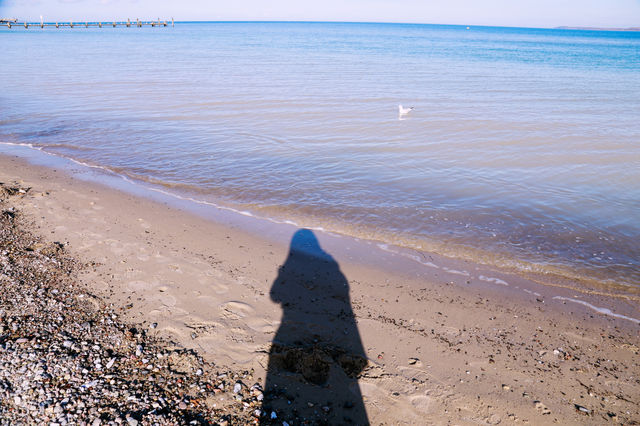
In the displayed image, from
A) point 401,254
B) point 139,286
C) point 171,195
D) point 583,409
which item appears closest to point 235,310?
point 139,286

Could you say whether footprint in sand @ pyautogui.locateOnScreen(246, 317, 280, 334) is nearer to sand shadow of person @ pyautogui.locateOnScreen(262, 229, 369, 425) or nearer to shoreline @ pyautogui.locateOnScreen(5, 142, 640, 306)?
sand shadow of person @ pyautogui.locateOnScreen(262, 229, 369, 425)

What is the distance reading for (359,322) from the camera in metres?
5.02

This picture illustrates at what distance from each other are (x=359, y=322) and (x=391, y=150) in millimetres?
8485

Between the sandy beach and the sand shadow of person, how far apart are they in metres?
0.02

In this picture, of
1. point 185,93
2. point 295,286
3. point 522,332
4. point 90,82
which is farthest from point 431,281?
point 90,82

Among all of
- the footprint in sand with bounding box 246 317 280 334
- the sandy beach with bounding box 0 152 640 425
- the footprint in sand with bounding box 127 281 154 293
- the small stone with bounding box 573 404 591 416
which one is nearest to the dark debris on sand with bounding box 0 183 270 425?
the sandy beach with bounding box 0 152 640 425

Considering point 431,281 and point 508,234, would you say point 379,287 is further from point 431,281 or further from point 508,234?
point 508,234

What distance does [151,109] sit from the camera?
17375 mm

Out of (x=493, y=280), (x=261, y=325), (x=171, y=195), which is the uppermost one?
(x=171, y=195)

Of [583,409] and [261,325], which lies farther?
[261,325]

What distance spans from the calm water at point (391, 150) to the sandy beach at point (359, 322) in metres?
1.11

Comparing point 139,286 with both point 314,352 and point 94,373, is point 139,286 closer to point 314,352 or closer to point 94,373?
point 94,373

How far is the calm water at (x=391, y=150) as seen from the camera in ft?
25.6

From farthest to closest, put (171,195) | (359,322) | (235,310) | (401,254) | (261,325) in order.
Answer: (171,195) → (401,254) → (235,310) → (359,322) → (261,325)
